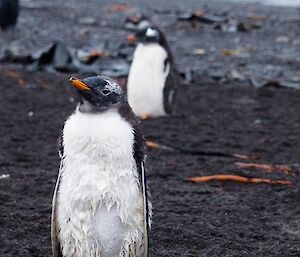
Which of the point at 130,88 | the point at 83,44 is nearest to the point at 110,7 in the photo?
the point at 83,44

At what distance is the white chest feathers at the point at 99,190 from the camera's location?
8.18 ft

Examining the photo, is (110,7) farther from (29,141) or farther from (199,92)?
(29,141)

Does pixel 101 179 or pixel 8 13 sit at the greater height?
pixel 101 179

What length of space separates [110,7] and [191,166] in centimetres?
1618

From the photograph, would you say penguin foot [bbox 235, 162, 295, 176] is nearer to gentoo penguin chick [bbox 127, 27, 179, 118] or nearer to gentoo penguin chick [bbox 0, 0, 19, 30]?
gentoo penguin chick [bbox 127, 27, 179, 118]

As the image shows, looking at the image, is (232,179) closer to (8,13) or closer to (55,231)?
(55,231)

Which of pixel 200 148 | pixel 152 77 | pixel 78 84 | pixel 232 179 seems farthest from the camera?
pixel 152 77

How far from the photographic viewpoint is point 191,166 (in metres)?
4.77

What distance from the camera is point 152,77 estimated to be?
21.4 feet

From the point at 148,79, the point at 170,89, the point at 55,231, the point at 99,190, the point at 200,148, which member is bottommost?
the point at 200,148

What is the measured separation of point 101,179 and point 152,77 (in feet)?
13.3

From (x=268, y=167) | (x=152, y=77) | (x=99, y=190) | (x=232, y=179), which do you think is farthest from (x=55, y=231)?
(x=152, y=77)

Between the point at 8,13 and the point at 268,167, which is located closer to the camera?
the point at 268,167

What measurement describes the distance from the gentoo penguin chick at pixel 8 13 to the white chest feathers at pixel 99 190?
11080mm
